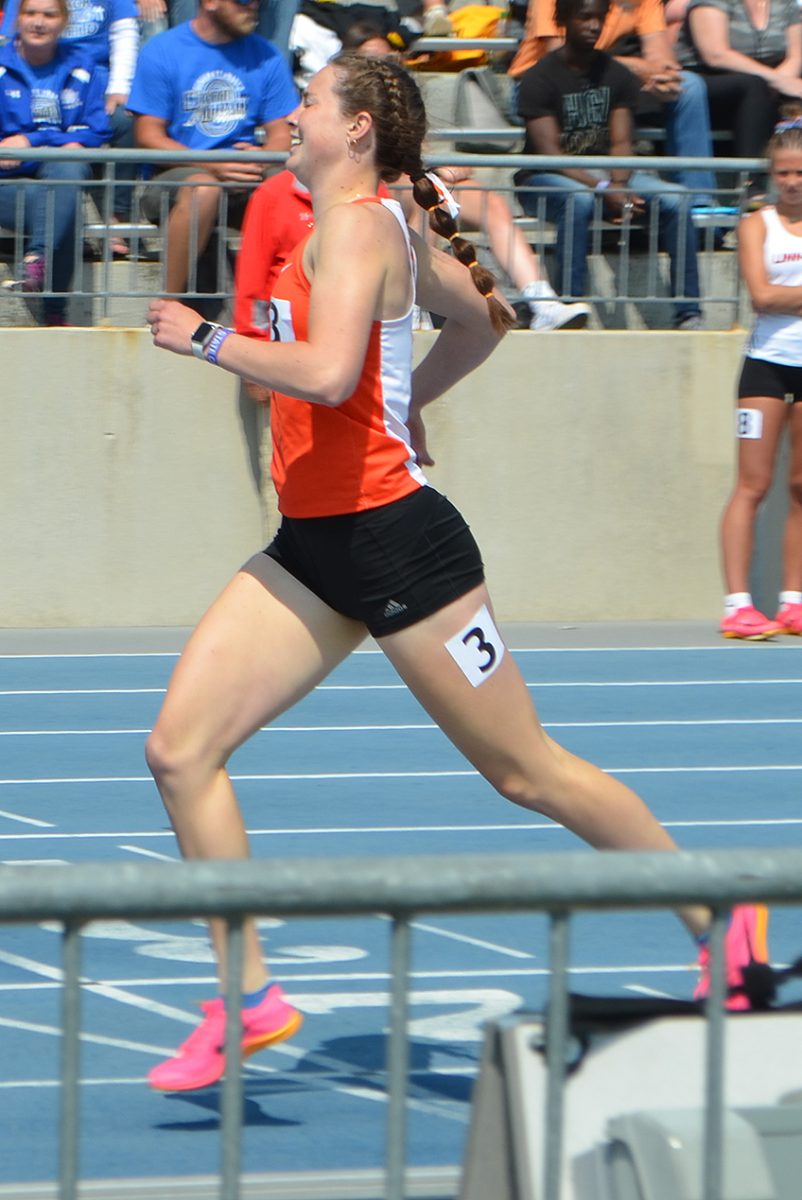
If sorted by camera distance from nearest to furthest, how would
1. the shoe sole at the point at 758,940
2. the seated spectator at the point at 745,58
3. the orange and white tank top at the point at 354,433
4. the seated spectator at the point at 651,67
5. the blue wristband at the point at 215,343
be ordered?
1. the shoe sole at the point at 758,940
2. the blue wristband at the point at 215,343
3. the orange and white tank top at the point at 354,433
4. the seated spectator at the point at 651,67
5. the seated spectator at the point at 745,58

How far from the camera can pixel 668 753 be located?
309 inches

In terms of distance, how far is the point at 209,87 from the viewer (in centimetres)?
1021

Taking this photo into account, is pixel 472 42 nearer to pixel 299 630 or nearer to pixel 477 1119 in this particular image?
pixel 299 630

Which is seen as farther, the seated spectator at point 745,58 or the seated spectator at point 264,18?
the seated spectator at point 745,58

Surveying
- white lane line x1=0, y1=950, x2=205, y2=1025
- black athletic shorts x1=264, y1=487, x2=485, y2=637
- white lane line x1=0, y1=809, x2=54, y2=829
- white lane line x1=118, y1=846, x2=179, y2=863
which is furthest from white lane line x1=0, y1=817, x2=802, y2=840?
black athletic shorts x1=264, y1=487, x2=485, y2=637

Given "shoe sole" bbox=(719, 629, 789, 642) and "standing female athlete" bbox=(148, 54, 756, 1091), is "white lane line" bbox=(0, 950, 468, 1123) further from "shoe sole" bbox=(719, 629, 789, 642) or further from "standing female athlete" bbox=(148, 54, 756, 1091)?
"shoe sole" bbox=(719, 629, 789, 642)

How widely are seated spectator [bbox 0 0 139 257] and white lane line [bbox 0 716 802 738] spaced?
3.90 m

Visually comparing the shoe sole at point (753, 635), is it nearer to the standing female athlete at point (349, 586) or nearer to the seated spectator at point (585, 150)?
the seated spectator at point (585, 150)

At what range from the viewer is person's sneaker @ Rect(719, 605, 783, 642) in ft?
33.1

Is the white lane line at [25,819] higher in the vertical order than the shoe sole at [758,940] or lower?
lower

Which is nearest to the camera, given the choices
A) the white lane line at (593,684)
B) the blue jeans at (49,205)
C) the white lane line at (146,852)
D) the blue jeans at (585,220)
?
the white lane line at (146,852)

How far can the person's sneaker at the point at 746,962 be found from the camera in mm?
3131

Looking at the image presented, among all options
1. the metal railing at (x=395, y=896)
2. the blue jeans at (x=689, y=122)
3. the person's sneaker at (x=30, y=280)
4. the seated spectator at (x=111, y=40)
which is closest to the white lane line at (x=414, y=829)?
the metal railing at (x=395, y=896)

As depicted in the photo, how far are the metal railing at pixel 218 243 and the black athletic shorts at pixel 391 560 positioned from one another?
613 centimetres
